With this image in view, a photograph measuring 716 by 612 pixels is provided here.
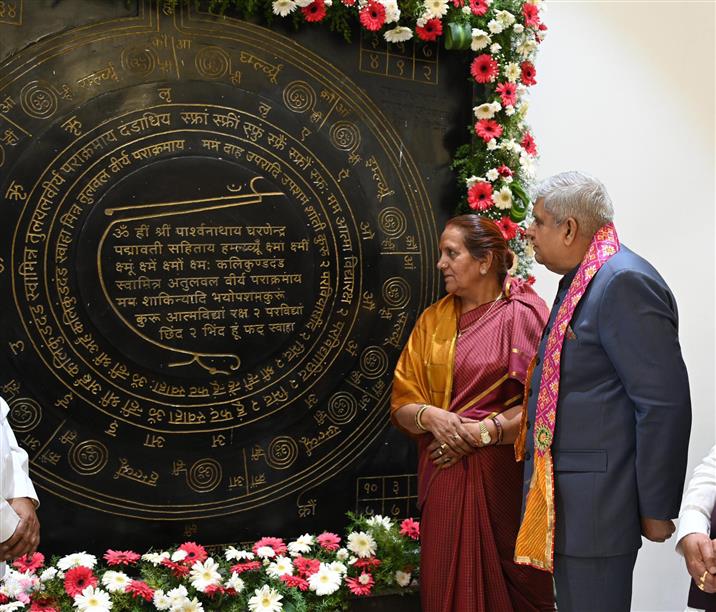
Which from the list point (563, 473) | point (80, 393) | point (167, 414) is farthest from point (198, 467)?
point (563, 473)

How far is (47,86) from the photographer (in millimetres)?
3553

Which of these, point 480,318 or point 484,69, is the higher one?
point 484,69

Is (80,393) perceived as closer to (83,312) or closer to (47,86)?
(83,312)

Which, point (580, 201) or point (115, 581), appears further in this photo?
point (115, 581)

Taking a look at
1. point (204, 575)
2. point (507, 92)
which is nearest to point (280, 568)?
point (204, 575)

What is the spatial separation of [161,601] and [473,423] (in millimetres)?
1360

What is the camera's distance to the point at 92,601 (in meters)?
3.38

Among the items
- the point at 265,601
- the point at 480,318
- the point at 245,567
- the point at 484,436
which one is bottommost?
the point at 265,601

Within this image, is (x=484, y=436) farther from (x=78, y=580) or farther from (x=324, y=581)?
(x=78, y=580)

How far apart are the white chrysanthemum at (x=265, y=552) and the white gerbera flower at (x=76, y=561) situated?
653 millimetres

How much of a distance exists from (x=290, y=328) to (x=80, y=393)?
0.91 m

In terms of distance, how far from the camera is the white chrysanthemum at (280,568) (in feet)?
12.1

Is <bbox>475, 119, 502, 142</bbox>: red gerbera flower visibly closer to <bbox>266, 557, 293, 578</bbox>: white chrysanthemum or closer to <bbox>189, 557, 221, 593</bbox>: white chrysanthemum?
<bbox>266, 557, 293, 578</bbox>: white chrysanthemum

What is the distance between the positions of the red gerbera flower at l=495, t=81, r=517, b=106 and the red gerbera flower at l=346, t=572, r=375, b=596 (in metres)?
2.16
